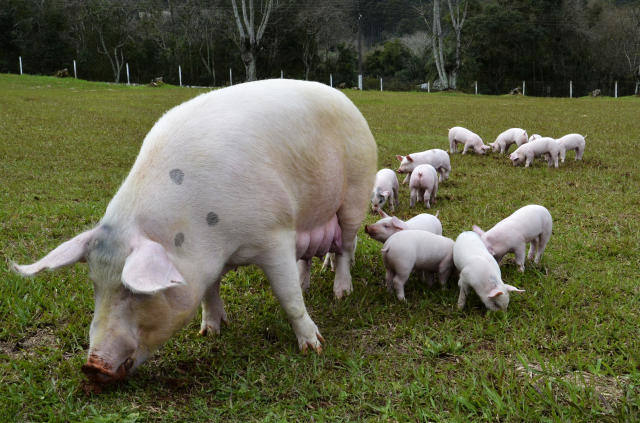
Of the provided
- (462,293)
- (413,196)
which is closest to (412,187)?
(413,196)

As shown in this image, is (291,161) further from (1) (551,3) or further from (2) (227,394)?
(1) (551,3)

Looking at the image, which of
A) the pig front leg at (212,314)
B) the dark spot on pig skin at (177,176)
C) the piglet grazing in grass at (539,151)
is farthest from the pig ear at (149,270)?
the piglet grazing in grass at (539,151)

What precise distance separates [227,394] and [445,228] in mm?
3358

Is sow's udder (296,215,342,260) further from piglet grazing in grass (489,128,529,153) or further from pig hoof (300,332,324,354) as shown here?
piglet grazing in grass (489,128,529,153)

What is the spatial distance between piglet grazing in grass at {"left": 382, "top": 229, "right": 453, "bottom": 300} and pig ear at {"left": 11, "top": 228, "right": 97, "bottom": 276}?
2.04m

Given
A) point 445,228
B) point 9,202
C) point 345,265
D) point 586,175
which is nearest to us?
point 345,265

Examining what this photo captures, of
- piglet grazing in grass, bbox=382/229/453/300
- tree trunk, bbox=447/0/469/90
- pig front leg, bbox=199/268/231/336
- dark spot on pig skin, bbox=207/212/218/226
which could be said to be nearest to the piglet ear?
piglet grazing in grass, bbox=382/229/453/300

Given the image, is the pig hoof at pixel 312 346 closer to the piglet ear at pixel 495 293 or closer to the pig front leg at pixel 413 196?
the piglet ear at pixel 495 293

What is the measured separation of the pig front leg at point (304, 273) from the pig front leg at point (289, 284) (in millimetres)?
890

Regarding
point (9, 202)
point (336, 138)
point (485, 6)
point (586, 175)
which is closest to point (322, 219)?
point (336, 138)

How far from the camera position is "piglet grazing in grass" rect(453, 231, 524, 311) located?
11.8 ft

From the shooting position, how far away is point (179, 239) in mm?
2637


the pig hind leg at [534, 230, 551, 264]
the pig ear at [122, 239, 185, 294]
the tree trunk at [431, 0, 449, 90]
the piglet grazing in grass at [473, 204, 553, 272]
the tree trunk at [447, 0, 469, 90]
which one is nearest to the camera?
the pig ear at [122, 239, 185, 294]

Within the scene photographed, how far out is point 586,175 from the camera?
26.3ft
